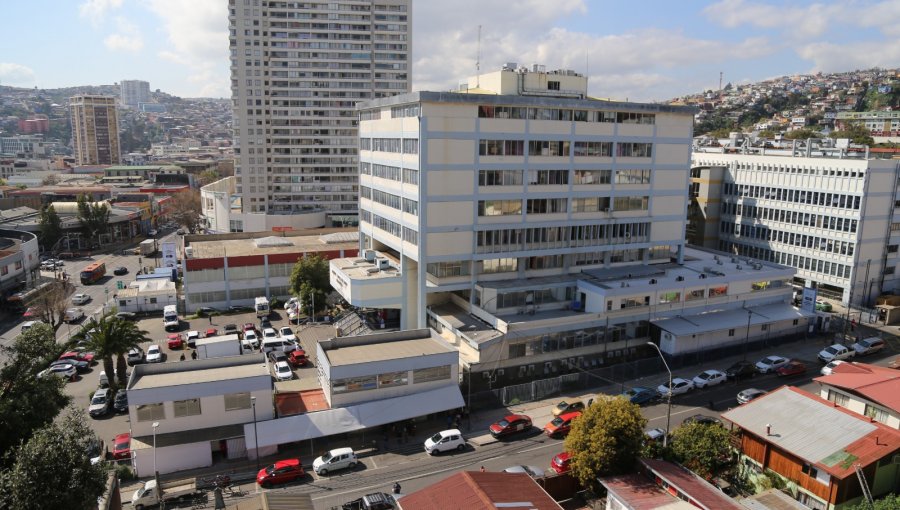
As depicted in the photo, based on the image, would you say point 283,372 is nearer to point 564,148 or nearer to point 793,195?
point 564,148

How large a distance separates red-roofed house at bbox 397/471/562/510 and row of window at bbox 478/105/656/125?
94.2ft

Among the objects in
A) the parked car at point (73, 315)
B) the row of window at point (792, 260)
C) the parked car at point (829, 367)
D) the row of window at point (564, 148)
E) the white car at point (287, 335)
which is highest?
the row of window at point (564, 148)

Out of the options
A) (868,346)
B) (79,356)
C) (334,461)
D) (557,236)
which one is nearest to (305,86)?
(79,356)

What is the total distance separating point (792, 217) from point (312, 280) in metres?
52.1

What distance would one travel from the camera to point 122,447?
33031 mm

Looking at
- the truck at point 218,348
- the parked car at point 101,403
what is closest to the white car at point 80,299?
the parked car at point 101,403

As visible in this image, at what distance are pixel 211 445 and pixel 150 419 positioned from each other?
141 inches

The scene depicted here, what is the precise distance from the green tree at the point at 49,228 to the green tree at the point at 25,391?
83.6 meters

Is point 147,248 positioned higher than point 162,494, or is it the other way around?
point 147,248

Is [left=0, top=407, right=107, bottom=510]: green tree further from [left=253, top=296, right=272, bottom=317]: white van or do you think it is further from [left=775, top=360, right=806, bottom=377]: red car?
[left=775, top=360, right=806, bottom=377]: red car

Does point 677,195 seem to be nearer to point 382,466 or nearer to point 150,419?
point 382,466

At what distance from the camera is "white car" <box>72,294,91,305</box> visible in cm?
6638

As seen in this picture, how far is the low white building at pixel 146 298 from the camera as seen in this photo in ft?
202

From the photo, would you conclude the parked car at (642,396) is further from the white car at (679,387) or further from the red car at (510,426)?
the red car at (510,426)
